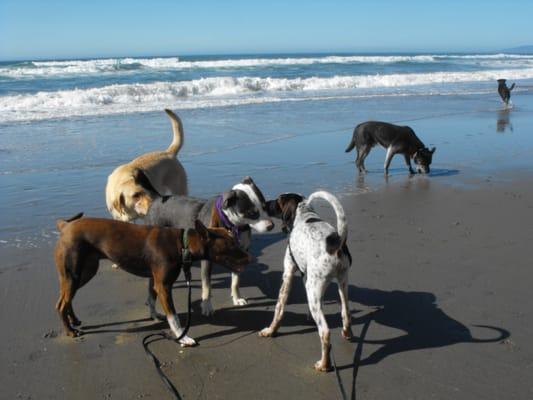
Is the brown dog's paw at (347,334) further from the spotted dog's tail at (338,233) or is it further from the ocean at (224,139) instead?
the ocean at (224,139)

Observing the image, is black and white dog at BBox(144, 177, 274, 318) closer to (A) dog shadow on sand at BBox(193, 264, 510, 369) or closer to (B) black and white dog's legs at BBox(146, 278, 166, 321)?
(B) black and white dog's legs at BBox(146, 278, 166, 321)

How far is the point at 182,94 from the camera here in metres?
25.2

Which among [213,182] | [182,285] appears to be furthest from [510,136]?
[182,285]

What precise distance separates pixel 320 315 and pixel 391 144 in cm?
743

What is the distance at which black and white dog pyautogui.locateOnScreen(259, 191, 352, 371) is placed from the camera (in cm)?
384

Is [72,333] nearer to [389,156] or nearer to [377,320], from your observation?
[377,320]

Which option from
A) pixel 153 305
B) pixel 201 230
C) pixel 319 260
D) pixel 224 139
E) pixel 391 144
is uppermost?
pixel 201 230

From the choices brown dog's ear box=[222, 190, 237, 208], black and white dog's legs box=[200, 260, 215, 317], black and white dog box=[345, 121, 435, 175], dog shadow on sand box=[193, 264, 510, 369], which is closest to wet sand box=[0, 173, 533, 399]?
dog shadow on sand box=[193, 264, 510, 369]

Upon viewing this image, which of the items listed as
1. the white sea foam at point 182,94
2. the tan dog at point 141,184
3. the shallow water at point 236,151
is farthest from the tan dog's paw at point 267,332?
the white sea foam at point 182,94

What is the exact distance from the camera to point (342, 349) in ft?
13.7

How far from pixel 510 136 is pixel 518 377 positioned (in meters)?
Answer: 10.8

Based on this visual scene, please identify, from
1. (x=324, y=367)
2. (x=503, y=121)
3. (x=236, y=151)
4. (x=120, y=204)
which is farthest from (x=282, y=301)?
(x=503, y=121)

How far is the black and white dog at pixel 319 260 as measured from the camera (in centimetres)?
384

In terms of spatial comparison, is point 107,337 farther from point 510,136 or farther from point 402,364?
point 510,136
